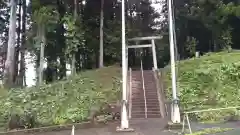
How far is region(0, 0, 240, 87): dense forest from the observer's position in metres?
23.6

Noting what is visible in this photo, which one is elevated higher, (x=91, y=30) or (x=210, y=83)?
(x=91, y=30)

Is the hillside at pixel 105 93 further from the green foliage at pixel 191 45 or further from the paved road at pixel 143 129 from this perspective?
the green foliage at pixel 191 45

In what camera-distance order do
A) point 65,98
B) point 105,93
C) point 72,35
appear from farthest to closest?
point 72,35, point 105,93, point 65,98

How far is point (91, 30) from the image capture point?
93.0 feet

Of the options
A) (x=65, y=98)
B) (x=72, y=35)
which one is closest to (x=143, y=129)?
(x=65, y=98)

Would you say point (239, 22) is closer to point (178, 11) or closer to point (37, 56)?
point (178, 11)

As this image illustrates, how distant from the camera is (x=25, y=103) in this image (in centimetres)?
1645

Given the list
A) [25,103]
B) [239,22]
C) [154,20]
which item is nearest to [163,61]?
[154,20]

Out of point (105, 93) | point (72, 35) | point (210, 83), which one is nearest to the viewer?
point (210, 83)

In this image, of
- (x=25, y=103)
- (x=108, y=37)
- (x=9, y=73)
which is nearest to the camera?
(x=25, y=103)

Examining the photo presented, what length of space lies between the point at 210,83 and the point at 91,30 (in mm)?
13761

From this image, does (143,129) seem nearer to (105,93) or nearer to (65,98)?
(65,98)

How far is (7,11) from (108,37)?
1164 centimetres

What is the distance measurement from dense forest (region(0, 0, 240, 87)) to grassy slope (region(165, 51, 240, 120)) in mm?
5794
